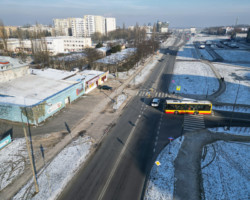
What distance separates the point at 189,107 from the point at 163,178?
16.7 metres

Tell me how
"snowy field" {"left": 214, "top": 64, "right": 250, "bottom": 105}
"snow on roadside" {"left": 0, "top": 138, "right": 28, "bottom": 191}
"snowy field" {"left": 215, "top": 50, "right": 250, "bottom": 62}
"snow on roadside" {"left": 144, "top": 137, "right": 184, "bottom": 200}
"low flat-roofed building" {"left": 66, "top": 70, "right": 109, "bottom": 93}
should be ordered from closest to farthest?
"snow on roadside" {"left": 144, "top": 137, "right": 184, "bottom": 200}
"snow on roadside" {"left": 0, "top": 138, "right": 28, "bottom": 191}
"snowy field" {"left": 214, "top": 64, "right": 250, "bottom": 105}
"low flat-roofed building" {"left": 66, "top": 70, "right": 109, "bottom": 93}
"snowy field" {"left": 215, "top": 50, "right": 250, "bottom": 62}

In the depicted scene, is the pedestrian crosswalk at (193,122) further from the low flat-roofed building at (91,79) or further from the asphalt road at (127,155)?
the low flat-roofed building at (91,79)

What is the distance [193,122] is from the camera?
94.7 feet

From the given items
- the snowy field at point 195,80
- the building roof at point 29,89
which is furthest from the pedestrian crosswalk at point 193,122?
the building roof at point 29,89

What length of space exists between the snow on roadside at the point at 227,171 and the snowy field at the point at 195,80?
21.3m

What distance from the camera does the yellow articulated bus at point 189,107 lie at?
3059 cm

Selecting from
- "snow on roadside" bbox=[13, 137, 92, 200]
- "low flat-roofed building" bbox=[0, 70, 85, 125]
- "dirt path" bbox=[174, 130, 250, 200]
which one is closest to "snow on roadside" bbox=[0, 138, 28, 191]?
"snow on roadside" bbox=[13, 137, 92, 200]

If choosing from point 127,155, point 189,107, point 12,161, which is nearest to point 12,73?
point 12,161

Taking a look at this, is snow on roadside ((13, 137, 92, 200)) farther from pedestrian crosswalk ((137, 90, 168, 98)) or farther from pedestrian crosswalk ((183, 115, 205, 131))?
pedestrian crosswalk ((137, 90, 168, 98))

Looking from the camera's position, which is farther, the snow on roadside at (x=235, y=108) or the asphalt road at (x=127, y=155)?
the snow on roadside at (x=235, y=108)

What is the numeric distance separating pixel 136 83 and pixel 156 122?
73.1ft

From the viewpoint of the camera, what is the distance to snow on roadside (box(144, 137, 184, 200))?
52.6ft

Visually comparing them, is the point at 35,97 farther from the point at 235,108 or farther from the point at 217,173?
the point at 235,108

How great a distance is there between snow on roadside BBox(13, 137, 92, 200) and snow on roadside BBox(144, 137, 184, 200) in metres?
8.43
